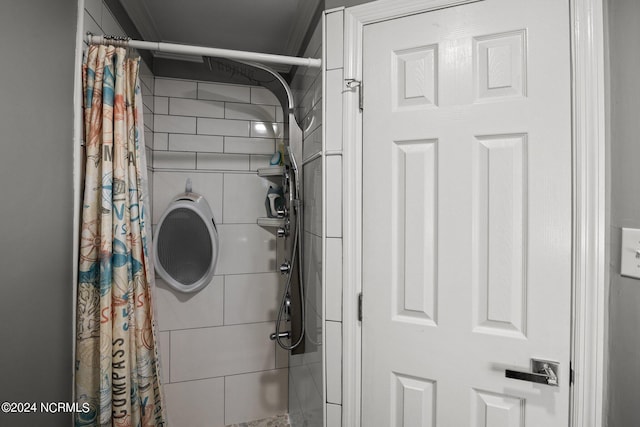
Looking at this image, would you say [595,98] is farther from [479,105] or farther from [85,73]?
[85,73]

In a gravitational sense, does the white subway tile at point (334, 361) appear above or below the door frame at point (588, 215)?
below

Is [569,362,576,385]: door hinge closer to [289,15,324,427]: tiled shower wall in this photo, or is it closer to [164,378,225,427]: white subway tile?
[289,15,324,427]: tiled shower wall

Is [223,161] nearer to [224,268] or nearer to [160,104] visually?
[160,104]

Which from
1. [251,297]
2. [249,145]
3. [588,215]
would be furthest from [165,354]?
[588,215]

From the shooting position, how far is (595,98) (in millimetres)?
768

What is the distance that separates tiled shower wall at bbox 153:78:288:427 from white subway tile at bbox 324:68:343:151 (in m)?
0.87

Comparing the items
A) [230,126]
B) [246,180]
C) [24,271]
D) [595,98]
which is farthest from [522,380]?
[230,126]

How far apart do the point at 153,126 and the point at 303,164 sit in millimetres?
976

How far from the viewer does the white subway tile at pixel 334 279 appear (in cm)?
105

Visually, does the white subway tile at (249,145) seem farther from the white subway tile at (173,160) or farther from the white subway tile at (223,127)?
the white subway tile at (173,160)

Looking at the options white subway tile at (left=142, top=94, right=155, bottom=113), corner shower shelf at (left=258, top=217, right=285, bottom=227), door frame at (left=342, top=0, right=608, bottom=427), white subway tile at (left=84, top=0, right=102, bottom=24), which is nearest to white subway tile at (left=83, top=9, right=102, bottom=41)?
white subway tile at (left=84, top=0, right=102, bottom=24)

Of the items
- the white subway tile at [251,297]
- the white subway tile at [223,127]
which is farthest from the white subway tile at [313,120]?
the white subway tile at [251,297]

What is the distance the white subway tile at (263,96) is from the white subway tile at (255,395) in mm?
1759

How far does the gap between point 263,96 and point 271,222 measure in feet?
2.75
